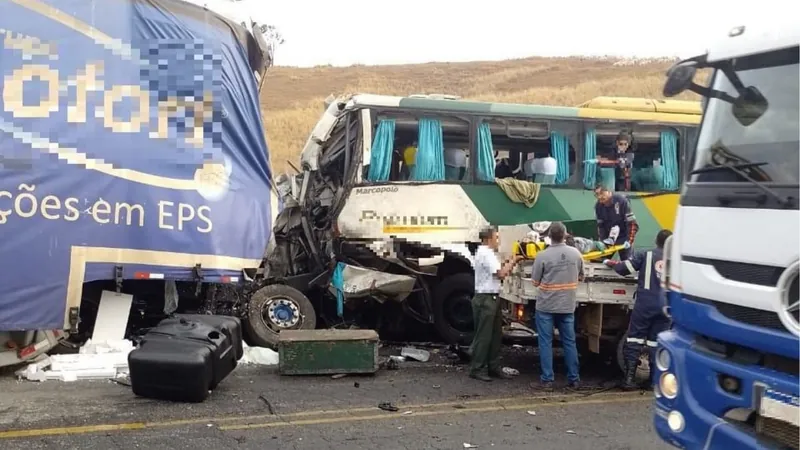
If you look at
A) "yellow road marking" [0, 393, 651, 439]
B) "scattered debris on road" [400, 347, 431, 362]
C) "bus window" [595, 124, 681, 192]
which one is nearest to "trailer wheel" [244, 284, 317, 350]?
"scattered debris on road" [400, 347, 431, 362]

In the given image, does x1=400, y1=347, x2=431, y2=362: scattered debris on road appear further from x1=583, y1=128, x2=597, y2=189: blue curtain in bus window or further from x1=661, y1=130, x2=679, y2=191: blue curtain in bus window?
x1=661, y1=130, x2=679, y2=191: blue curtain in bus window

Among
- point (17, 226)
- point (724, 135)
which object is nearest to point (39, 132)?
point (17, 226)

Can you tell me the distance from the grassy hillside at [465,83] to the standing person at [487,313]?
2475 cm

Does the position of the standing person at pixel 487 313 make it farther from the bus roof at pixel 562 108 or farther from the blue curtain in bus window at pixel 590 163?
the blue curtain in bus window at pixel 590 163

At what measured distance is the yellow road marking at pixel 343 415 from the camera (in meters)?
5.66

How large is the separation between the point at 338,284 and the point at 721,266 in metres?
5.89

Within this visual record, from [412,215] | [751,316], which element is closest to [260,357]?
[412,215]

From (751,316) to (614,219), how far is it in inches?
209

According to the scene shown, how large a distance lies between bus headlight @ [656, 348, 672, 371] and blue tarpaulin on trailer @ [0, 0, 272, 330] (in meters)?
5.22

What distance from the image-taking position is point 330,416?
6211mm

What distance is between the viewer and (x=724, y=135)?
13.5ft

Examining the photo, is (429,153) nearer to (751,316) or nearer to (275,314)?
(275,314)

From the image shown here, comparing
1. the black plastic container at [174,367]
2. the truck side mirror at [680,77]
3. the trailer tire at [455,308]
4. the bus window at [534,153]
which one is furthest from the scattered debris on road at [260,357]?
the truck side mirror at [680,77]

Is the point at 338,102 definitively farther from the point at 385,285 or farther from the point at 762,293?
the point at 762,293
